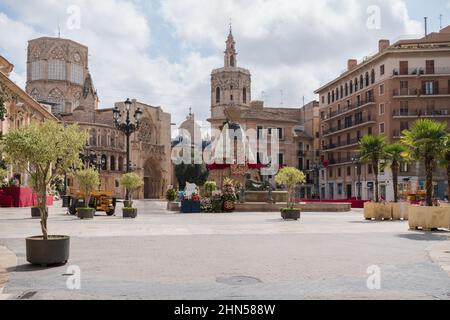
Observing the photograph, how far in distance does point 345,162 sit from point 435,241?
170 feet

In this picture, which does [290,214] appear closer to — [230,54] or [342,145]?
[342,145]

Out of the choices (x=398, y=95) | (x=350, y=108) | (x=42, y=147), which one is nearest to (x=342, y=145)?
(x=350, y=108)

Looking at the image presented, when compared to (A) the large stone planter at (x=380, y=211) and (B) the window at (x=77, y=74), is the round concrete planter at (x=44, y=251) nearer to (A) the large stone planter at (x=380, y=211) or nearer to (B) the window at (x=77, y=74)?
(A) the large stone planter at (x=380, y=211)

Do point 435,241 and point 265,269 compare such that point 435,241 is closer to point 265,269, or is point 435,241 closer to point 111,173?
point 265,269

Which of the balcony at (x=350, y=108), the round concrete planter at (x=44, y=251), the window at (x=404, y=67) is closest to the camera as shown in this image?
the round concrete planter at (x=44, y=251)

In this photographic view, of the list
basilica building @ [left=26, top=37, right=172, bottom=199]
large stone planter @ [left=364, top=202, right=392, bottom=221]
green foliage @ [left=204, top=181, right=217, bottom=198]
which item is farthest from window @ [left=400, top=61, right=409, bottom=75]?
basilica building @ [left=26, top=37, right=172, bottom=199]

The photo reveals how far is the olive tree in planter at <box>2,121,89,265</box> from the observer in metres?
8.92

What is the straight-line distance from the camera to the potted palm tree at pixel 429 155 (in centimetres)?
1702

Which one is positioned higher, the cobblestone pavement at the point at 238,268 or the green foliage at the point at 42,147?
the green foliage at the point at 42,147

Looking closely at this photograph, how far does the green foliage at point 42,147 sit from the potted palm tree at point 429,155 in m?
12.4

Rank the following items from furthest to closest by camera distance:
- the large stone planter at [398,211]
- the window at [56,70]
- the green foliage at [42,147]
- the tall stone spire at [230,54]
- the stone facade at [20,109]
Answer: the tall stone spire at [230,54]
the window at [56,70]
the stone facade at [20,109]
the large stone planter at [398,211]
the green foliage at [42,147]

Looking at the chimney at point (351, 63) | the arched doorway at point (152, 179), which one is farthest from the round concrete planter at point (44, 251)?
the arched doorway at point (152, 179)

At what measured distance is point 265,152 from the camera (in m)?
78.2
